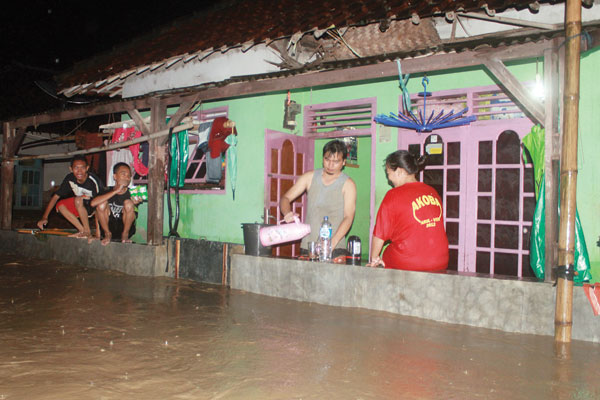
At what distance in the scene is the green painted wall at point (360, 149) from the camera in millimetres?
6012

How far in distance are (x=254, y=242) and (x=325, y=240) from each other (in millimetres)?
1196

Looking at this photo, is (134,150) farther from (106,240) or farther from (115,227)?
(106,240)

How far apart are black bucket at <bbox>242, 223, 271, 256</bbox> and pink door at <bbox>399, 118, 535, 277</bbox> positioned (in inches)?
107

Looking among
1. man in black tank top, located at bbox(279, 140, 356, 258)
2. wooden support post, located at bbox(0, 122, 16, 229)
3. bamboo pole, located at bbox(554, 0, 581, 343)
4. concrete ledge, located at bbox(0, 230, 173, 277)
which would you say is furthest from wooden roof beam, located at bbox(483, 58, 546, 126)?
wooden support post, located at bbox(0, 122, 16, 229)

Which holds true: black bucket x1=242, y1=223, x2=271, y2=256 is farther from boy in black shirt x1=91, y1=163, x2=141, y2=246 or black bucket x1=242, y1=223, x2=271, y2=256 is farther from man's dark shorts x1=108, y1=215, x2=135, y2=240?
man's dark shorts x1=108, y1=215, x2=135, y2=240

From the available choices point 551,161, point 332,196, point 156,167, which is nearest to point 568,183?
point 551,161

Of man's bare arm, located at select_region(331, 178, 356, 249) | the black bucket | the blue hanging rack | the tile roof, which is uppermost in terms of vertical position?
the tile roof

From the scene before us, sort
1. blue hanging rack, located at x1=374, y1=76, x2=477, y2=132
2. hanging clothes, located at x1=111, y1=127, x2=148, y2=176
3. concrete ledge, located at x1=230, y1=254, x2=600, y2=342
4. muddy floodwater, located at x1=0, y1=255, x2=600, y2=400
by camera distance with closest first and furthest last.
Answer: muddy floodwater, located at x1=0, y1=255, x2=600, y2=400 < concrete ledge, located at x1=230, y1=254, x2=600, y2=342 < blue hanging rack, located at x1=374, y1=76, x2=477, y2=132 < hanging clothes, located at x1=111, y1=127, x2=148, y2=176

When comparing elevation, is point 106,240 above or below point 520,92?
below

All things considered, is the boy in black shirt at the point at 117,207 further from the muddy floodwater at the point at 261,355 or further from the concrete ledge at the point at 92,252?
the muddy floodwater at the point at 261,355

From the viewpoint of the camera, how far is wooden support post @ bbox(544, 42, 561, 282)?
4.89m

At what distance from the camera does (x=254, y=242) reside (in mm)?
6914

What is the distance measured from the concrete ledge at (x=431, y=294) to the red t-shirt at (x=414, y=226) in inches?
6.4

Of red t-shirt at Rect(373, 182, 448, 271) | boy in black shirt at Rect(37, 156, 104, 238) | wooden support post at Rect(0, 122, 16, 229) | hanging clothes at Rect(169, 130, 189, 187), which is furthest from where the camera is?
wooden support post at Rect(0, 122, 16, 229)
